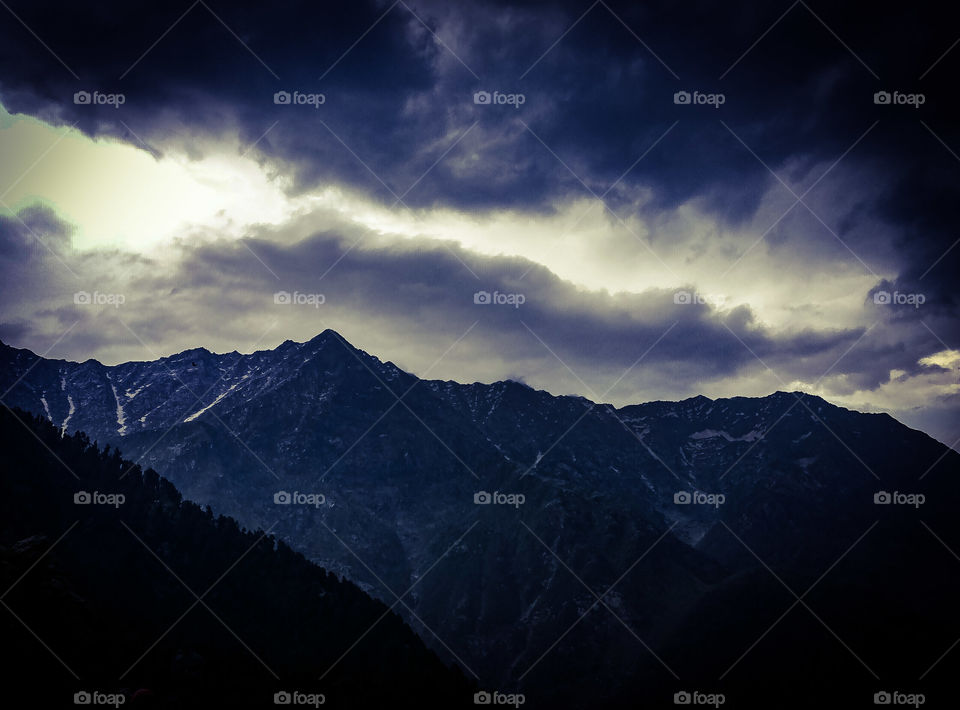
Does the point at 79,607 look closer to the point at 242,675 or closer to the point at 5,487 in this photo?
the point at 242,675

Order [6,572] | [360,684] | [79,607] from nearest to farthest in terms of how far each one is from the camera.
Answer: [6,572] → [79,607] → [360,684]

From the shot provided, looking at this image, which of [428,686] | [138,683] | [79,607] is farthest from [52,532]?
[428,686]

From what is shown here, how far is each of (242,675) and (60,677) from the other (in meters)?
50.3

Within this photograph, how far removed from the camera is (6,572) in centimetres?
13675
